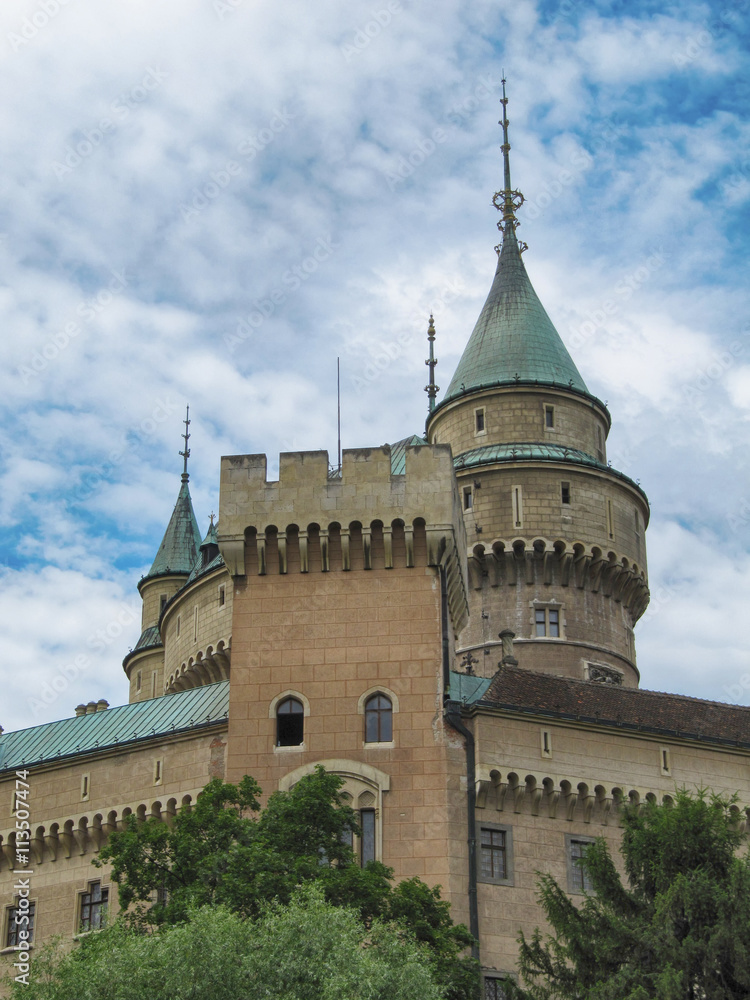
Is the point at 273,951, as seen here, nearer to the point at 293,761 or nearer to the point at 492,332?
the point at 293,761

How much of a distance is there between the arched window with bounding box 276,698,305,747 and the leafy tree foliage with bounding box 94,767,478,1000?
470 cm

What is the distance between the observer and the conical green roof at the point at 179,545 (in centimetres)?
6888

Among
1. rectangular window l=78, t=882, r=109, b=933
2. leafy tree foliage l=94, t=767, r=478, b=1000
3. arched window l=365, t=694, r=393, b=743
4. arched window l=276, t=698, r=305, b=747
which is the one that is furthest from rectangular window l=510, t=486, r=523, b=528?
leafy tree foliage l=94, t=767, r=478, b=1000

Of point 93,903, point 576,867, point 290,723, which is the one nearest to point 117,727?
point 93,903

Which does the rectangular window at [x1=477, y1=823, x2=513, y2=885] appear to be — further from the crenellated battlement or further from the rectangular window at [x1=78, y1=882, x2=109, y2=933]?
the rectangular window at [x1=78, y1=882, x2=109, y2=933]

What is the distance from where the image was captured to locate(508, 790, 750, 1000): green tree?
28562mm

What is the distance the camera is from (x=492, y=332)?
5959 centimetres

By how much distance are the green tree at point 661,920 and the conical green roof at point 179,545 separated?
38.5 metres

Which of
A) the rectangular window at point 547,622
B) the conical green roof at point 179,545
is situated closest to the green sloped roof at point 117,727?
the rectangular window at point 547,622

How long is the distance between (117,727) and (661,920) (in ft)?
63.4

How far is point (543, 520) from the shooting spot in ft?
177

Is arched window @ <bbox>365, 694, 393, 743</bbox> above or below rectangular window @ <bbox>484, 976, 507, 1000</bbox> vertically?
above

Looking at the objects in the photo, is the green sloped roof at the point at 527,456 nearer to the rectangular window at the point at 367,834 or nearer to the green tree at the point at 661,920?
the rectangular window at the point at 367,834

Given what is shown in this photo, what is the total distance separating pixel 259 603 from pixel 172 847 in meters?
9.02
